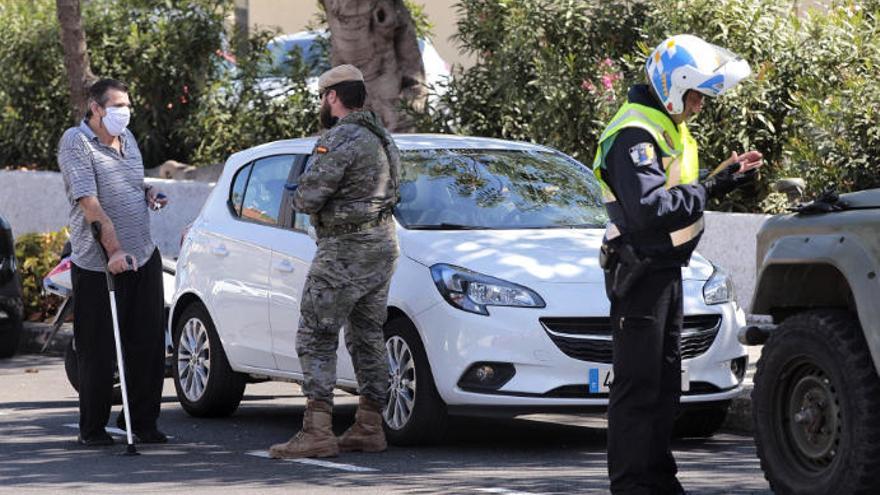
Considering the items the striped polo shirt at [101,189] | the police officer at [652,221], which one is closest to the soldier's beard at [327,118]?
the striped polo shirt at [101,189]

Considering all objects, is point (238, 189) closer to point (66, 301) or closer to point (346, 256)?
point (66, 301)

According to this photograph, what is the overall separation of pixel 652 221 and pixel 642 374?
568 mm

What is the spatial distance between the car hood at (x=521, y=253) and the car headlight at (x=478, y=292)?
0.04 meters

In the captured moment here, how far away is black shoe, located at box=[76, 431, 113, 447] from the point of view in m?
9.60

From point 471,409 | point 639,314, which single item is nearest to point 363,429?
point 471,409

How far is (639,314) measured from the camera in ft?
22.2

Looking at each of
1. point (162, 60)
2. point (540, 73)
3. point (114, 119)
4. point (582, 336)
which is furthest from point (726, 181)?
point (162, 60)

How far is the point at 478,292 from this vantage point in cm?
905

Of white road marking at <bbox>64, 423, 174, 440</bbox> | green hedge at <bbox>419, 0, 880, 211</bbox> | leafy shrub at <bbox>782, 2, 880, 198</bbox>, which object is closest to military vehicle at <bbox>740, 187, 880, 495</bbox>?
white road marking at <bbox>64, 423, 174, 440</bbox>

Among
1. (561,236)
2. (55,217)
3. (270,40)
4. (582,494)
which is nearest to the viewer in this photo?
(582,494)

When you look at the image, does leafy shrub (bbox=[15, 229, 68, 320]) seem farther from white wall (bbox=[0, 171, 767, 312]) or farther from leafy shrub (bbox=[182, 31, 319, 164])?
leafy shrub (bbox=[182, 31, 319, 164])

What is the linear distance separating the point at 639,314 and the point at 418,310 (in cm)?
256

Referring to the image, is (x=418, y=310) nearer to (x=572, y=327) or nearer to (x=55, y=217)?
(x=572, y=327)

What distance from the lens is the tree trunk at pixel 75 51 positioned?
60.5 ft
